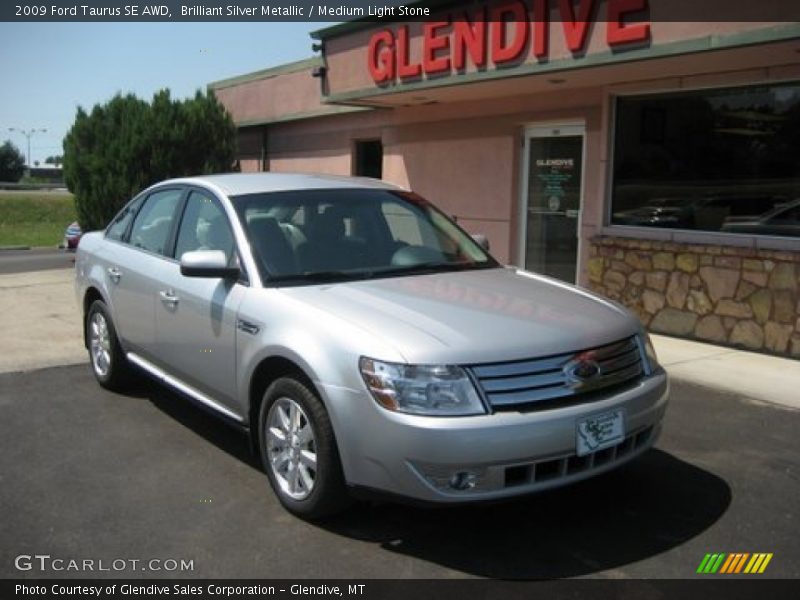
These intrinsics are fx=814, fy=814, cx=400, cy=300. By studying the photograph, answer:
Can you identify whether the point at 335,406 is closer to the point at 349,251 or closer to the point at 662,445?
the point at 349,251

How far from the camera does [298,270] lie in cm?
439

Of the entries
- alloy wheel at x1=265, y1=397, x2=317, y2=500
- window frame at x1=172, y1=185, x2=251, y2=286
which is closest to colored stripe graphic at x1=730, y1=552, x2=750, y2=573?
alloy wheel at x1=265, y1=397, x2=317, y2=500

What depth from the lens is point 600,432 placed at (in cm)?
356

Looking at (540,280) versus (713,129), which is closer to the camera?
(540,280)

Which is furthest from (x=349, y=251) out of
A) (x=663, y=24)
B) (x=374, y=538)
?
(x=663, y=24)

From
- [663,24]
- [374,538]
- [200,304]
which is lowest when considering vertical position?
[374,538]

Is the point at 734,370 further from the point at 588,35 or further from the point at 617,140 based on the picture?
the point at 588,35

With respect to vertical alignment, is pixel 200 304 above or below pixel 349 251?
below

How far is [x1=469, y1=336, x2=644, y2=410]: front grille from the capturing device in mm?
3398

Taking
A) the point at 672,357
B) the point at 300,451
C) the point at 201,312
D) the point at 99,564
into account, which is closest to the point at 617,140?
the point at 672,357

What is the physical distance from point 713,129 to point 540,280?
445cm

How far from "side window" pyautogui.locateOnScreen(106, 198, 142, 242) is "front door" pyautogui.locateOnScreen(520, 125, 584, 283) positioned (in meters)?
5.41

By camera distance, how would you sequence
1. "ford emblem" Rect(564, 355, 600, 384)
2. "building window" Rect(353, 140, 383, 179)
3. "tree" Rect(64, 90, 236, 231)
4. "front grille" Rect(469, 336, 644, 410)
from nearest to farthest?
"front grille" Rect(469, 336, 644, 410) < "ford emblem" Rect(564, 355, 600, 384) < "building window" Rect(353, 140, 383, 179) < "tree" Rect(64, 90, 236, 231)

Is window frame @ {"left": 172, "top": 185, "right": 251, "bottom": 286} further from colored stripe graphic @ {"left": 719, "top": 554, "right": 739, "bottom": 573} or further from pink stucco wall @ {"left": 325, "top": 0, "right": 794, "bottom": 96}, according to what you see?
pink stucco wall @ {"left": 325, "top": 0, "right": 794, "bottom": 96}
